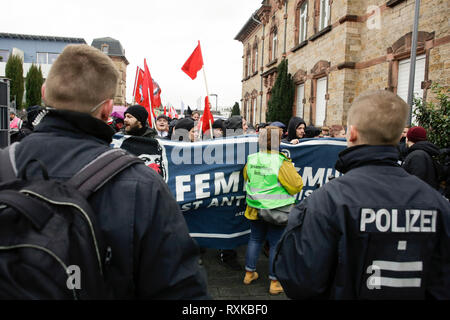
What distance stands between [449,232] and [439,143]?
18.1 ft

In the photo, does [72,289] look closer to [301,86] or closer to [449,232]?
[449,232]

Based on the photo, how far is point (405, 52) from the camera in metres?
10.1

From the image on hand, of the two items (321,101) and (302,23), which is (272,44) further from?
(321,101)

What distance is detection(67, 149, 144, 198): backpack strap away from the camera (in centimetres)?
110

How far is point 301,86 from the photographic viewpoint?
17.8 m

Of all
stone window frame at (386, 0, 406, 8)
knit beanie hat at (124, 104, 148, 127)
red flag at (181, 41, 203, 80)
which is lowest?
knit beanie hat at (124, 104, 148, 127)

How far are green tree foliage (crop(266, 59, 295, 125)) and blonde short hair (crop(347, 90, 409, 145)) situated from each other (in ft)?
55.1

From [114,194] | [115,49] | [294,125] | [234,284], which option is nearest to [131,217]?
[114,194]

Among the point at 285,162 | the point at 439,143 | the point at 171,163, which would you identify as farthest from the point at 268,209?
the point at 439,143

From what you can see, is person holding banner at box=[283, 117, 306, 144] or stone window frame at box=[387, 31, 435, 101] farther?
stone window frame at box=[387, 31, 435, 101]

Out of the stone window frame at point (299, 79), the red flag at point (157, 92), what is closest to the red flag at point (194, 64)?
the red flag at point (157, 92)

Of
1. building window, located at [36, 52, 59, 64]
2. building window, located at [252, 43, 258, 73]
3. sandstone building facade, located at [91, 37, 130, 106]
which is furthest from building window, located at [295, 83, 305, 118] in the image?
sandstone building facade, located at [91, 37, 130, 106]

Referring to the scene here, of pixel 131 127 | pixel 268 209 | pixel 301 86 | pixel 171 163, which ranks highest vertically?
pixel 301 86

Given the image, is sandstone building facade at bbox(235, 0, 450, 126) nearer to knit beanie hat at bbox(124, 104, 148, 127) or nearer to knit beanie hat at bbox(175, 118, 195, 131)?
knit beanie hat at bbox(175, 118, 195, 131)
